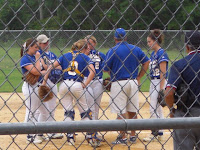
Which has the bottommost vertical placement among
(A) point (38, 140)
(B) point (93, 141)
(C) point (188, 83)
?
(A) point (38, 140)

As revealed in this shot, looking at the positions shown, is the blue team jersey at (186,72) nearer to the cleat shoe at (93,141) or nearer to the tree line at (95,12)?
the tree line at (95,12)

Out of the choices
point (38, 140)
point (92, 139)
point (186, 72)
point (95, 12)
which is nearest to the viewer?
point (186, 72)

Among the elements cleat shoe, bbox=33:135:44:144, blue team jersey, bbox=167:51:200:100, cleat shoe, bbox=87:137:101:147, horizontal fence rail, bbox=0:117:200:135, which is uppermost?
blue team jersey, bbox=167:51:200:100

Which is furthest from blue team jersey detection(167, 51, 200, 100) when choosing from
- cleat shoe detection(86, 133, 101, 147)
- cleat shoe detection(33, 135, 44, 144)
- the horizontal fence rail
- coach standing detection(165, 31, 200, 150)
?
cleat shoe detection(33, 135, 44, 144)

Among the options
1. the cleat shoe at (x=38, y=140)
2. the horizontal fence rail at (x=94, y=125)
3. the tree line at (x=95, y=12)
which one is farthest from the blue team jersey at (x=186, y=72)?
the cleat shoe at (x=38, y=140)

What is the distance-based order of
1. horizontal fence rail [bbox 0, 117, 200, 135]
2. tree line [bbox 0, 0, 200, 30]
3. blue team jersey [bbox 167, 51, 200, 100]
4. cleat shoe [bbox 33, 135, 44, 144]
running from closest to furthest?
horizontal fence rail [bbox 0, 117, 200, 135] → tree line [bbox 0, 0, 200, 30] → blue team jersey [bbox 167, 51, 200, 100] → cleat shoe [bbox 33, 135, 44, 144]

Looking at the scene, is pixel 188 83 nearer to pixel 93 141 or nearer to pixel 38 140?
pixel 93 141

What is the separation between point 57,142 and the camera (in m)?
6.91

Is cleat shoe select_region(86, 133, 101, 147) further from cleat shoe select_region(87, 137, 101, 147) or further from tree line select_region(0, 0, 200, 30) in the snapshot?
tree line select_region(0, 0, 200, 30)

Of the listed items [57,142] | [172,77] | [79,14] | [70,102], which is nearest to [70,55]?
[70,102]

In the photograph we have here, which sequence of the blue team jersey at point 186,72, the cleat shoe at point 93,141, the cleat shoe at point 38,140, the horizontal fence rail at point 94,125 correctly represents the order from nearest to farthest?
the horizontal fence rail at point 94,125
the blue team jersey at point 186,72
the cleat shoe at point 93,141
the cleat shoe at point 38,140

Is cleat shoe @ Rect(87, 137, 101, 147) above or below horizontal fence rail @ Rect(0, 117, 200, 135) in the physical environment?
above

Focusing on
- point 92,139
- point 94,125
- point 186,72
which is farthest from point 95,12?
point 94,125

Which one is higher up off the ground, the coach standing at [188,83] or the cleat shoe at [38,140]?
the coach standing at [188,83]
